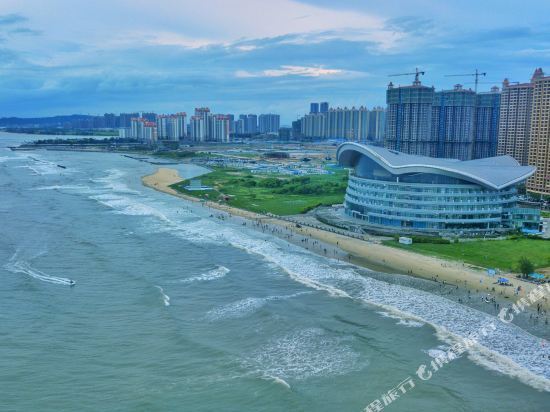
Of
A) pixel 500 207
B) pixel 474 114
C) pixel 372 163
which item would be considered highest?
pixel 474 114

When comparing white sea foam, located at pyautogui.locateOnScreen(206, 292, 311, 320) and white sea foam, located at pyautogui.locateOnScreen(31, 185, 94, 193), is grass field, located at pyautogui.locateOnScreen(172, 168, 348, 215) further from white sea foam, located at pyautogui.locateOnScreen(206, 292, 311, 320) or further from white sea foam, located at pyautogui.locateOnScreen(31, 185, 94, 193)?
white sea foam, located at pyautogui.locateOnScreen(206, 292, 311, 320)

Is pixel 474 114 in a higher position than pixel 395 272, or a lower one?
higher

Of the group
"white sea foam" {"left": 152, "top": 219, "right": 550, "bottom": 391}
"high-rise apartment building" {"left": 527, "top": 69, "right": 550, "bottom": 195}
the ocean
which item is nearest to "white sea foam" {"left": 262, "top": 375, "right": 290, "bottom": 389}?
the ocean

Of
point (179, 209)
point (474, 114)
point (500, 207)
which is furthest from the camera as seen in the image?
point (474, 114)

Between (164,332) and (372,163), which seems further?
(372,163)

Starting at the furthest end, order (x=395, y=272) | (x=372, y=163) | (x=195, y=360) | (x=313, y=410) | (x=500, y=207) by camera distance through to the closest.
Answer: (x=372, y=163) < (x=500, y=207) < (x=395, y=272) < (x=195, y=360) < (x=313, y=410)

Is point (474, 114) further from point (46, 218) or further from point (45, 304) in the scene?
point (45, 304)

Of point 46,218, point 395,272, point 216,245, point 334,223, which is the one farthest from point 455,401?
point 46,218

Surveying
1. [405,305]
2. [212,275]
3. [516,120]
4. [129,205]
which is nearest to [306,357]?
[405,305]
